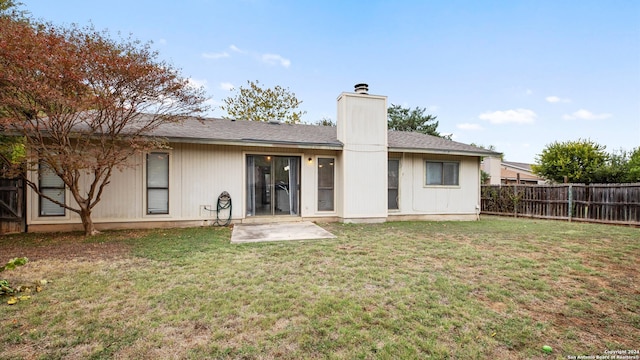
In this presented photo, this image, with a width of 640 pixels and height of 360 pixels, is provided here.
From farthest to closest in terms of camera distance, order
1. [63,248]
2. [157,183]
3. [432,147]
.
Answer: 1. [432,147]
2. [157,183]
3. [63,248]

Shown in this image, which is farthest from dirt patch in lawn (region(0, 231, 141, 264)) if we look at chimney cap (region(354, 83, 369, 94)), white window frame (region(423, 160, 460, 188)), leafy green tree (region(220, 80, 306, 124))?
leafy green tree (region(220, 80, 306, 124))

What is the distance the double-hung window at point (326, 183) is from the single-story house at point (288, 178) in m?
0.03

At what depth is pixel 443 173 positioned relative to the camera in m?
9.57

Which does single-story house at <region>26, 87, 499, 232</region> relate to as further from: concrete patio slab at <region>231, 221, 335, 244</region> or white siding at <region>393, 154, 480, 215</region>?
concrete patio slab at <region>231, 221, 335, 244</region>

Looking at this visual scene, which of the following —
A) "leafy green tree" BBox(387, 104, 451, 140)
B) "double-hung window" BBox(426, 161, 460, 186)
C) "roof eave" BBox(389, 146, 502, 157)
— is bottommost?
"double-hung window" BBox(426, 161, 460, 186)

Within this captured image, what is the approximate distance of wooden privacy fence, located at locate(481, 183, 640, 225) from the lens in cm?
923

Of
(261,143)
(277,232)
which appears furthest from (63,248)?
(261,143)

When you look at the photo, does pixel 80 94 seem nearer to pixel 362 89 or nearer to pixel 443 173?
pixel 362 89

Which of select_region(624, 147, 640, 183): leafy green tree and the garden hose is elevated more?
select_region(624, 147, 640, 183): leafy green tree

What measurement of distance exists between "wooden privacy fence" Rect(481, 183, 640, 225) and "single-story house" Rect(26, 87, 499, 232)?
11.2ft

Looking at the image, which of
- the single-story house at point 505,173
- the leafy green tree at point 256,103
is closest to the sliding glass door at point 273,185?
the leafy green tree at point 256,103

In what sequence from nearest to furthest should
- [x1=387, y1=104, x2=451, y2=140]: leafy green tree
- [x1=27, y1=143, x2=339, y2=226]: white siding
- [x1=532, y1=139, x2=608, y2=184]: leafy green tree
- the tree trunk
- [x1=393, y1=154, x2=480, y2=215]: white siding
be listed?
the tree trunk < [x1=27, y1=143, x2=339, y2=226]: white siding < [x1=393, y1=154, x2=480, y2=215]: white siding < [x1=532, y1=139, x2=608, y2=184]: leafy green tree < [x1=387, y1=104, x2=451, y2=140]: leafy green tree

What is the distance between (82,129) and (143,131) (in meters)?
1.24

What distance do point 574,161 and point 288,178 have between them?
15914 millimetres
